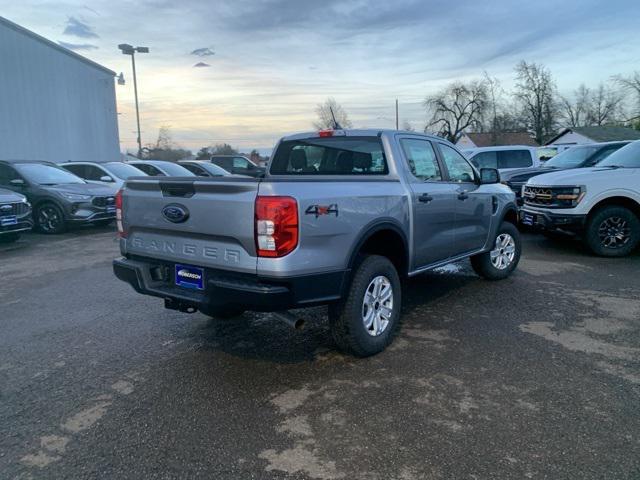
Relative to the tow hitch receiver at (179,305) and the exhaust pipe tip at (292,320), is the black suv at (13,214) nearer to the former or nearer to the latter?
the tow hitch receiver at (179,305)

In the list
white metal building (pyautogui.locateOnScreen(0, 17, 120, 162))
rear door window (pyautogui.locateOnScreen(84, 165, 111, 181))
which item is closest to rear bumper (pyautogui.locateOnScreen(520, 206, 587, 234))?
rear door window (pyautogui.locateOnScreen(84, 165, 111, 181))

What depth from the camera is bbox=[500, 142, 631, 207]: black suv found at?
432 inches

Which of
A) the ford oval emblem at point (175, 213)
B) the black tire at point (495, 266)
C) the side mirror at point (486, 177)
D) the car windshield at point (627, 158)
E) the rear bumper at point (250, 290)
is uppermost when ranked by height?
the car windshield at point (627, 158)

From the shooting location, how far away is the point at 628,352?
409cm

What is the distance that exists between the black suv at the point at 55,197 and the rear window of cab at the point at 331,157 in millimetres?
7732

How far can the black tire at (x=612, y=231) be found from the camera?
7809 millimetres

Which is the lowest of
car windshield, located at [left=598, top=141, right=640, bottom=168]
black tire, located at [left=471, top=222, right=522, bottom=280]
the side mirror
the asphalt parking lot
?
the asphalt parking lot

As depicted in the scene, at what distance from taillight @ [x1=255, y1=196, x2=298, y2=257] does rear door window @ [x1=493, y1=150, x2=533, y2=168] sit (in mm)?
11533

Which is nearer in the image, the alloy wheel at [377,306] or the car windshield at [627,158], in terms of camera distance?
the alloy wheel at [377,306]

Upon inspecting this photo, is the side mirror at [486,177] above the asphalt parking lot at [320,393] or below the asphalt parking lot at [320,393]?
above

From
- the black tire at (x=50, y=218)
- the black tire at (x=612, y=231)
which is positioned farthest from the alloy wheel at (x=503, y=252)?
the black tire at (x=50, y=218)

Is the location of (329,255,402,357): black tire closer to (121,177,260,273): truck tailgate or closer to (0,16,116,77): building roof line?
(121,177,260,273): truck tailgate

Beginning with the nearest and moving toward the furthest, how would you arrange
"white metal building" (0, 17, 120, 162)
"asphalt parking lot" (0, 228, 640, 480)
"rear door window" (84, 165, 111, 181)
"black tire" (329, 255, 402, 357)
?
"asphalt parking lot" (0, 228, 640, 480) < "black tire" (329, 255, 402, 357) < "rear door window" (84, 165, 111, 181) < "white metal building" (0, 17, 120, 162)

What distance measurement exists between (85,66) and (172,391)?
2469 cm
